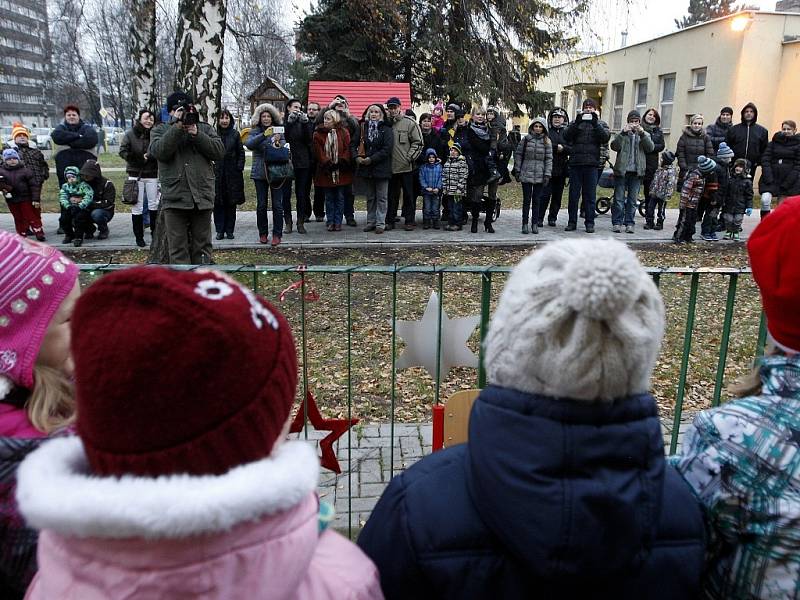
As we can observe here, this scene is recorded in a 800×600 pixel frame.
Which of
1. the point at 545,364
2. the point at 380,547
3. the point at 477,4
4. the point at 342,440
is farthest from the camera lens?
the point at 477,4

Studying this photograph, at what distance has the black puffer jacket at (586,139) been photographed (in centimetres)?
1076

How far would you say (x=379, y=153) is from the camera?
1080 centimetres

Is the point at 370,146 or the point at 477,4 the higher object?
the point at 477,4

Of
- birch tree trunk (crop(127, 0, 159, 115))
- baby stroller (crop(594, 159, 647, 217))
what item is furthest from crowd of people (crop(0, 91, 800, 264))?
birch tree trunk (crop(127, 0, 159, 115))

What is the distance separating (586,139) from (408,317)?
582 cm

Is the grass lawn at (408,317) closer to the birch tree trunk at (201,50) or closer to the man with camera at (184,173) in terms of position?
the man with camera at (184,173)

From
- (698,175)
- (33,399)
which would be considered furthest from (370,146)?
(33,399)

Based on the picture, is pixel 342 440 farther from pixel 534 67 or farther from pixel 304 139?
pixel 534 67

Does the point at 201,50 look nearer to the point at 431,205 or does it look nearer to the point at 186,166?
the point at 186,166

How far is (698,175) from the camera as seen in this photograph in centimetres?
1053

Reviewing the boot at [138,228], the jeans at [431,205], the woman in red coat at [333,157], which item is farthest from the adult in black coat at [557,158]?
the boot at [138,228]

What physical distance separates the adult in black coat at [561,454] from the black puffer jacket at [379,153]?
9.97m

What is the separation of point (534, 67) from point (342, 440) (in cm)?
1763

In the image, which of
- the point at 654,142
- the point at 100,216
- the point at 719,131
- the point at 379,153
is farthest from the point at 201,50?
the point at 719,131
